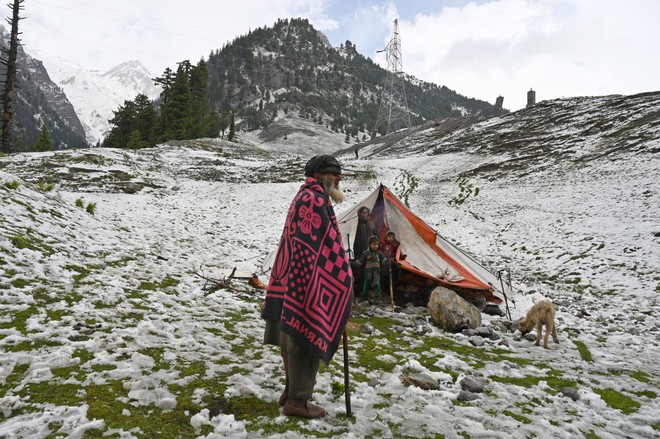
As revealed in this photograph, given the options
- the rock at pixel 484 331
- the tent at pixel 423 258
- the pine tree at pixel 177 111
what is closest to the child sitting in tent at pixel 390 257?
the tent at pixel 423 258

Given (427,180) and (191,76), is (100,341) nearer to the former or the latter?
(427,180)

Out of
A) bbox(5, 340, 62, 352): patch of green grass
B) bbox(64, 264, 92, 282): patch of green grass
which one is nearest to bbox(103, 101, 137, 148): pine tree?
bbox(64, 264, 92, 282): patch of green grass

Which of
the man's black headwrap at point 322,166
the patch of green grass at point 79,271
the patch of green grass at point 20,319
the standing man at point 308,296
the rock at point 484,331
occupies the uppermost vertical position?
the man's black headwrap at point 322,166

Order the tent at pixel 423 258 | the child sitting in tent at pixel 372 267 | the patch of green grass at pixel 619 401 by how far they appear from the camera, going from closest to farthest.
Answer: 1. the patch of green grass at pixel 619 401
2. the child sitting in tent at pixel 372 267
3. the tent at pixel 423 258

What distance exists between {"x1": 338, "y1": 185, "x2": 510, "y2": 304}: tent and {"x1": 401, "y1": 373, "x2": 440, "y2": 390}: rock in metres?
4.67

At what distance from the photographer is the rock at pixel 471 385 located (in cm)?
442

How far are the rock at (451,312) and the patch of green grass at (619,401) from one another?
9.05 ft

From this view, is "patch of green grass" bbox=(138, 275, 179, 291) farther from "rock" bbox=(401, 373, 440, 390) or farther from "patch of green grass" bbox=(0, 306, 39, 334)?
"rock" bbox=(401, 373, 440, 390)

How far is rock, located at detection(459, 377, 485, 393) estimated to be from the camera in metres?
4.42

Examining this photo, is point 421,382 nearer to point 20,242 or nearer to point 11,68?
point 20,242

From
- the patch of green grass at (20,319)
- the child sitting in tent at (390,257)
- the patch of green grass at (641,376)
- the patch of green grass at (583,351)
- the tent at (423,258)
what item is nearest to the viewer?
the patch of green grass at (20,319)

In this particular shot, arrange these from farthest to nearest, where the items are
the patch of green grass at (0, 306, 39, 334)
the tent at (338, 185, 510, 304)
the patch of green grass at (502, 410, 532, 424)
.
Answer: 1. the tent at (338, 185, 510, 304)
2. the patch of green grass at (0, 306, 39, 334)
3. the patch of green grass at (502, 410, 532, 424)

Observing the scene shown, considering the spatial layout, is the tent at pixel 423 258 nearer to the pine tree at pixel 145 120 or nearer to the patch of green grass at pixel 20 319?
the patch of green grass at pixel 20 319

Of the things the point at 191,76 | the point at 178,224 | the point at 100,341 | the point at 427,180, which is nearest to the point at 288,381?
the point at 100,341
